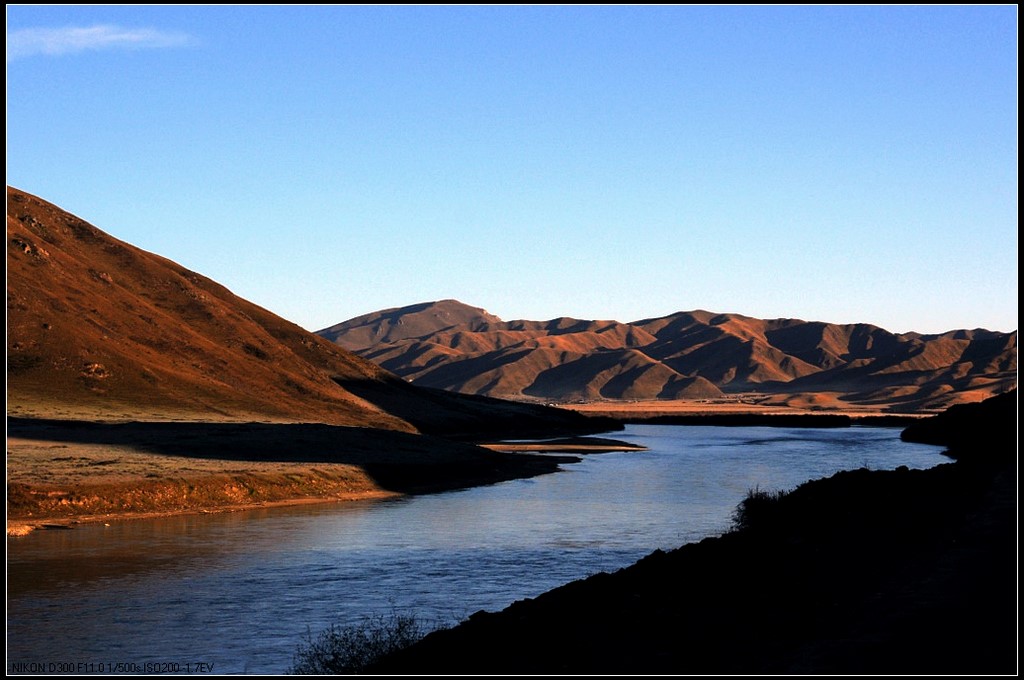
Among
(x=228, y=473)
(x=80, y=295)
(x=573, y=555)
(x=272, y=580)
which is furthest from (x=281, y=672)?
(x=80, y=295)

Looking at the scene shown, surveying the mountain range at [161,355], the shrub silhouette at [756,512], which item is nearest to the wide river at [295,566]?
the shrub silhouette at [756,512]

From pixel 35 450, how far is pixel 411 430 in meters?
70.1

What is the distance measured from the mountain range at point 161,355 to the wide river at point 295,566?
2138 inches

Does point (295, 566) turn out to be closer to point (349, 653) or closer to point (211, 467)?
point (349, 653)

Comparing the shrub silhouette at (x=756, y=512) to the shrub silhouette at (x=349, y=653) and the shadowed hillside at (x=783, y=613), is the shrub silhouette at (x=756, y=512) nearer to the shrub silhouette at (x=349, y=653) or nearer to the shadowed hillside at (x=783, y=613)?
the shadowed hillside at (x=783, y=613)

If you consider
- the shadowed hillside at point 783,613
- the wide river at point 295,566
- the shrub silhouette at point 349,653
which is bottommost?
the wide river at point 295,566

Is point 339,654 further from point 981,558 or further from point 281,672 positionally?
point 981,558

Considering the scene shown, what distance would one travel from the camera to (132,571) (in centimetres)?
3278

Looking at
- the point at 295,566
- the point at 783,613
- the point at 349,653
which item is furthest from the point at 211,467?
the point at 783,613

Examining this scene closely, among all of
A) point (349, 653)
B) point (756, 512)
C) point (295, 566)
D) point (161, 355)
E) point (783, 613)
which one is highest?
point (161, 355)

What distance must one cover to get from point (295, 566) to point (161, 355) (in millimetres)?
98487

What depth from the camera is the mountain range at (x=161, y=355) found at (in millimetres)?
106688

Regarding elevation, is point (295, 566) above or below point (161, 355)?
below

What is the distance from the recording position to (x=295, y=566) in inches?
1348
